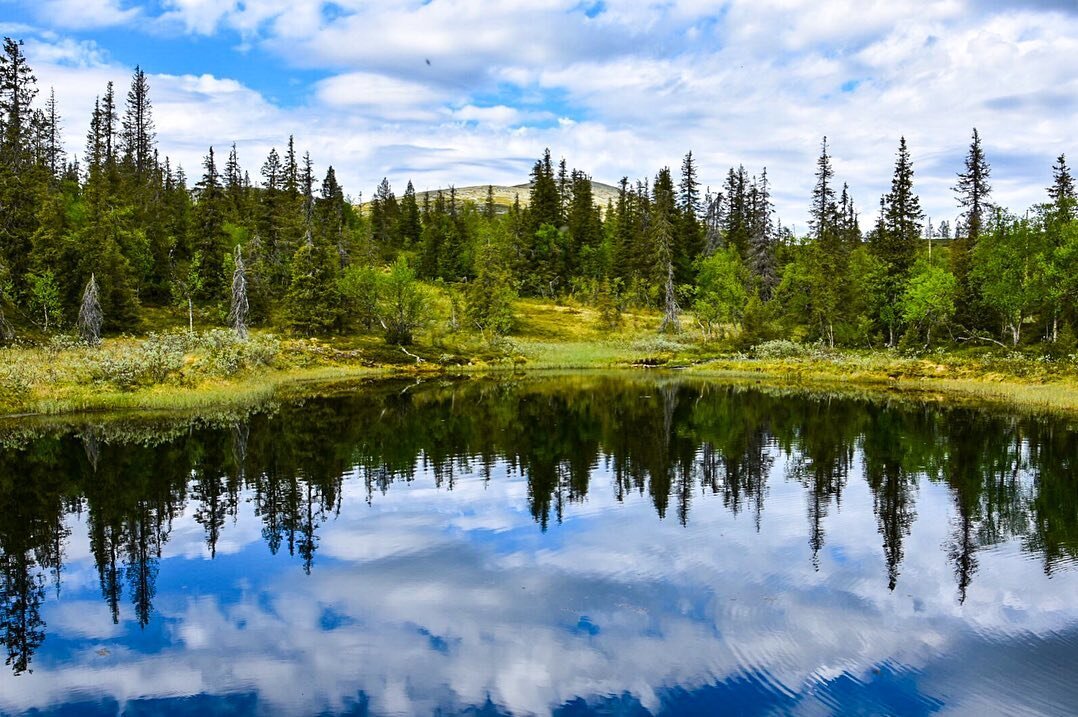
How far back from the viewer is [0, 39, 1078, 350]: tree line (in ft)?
193

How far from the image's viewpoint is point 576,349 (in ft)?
243

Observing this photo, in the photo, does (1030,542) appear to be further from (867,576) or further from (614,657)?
(614,657)

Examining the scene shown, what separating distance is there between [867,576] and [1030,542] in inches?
194

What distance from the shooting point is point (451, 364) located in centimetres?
6525

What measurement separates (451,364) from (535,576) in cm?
5121

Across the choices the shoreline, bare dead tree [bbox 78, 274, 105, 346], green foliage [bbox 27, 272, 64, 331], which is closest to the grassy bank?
the shoreline

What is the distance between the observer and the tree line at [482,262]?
58812 mm

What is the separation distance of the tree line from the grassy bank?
3.64m

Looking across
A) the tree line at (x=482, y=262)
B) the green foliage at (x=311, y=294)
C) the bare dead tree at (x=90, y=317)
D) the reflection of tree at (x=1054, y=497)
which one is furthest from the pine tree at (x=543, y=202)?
the reflection of tree at (x=1054, y=497)

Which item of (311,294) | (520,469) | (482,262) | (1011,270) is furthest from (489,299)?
(520,469)

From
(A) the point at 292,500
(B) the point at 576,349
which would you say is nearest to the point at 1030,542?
(A) the point at 292,500

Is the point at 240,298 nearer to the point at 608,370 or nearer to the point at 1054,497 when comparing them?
the point at 608,370

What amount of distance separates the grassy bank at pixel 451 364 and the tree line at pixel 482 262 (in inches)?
143

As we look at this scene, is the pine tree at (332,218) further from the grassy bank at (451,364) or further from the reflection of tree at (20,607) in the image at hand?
the reflection of tree at (20,607)
